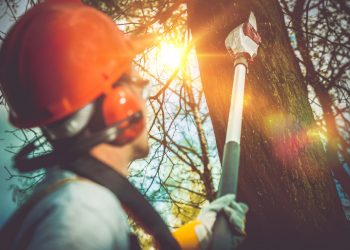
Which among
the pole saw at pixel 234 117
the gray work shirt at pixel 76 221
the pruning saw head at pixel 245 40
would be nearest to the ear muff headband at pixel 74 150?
the gray work shirt at pixel 76 221

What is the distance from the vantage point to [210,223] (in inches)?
59.6

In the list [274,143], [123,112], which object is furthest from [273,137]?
[123,112]

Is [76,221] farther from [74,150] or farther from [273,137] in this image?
[273,137]

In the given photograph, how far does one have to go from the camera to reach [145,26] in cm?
348

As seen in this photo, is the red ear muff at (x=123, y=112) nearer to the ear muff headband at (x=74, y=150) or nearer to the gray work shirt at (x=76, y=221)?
the ear muff headband at (x=74, y=150)

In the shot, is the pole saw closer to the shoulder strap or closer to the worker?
the worker

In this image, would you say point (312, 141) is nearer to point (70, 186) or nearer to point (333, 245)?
point (333, 245)

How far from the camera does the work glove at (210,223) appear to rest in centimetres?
142

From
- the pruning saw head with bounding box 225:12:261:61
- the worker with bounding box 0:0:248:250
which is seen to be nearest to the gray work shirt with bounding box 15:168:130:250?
the worker with bounding box 0:0:248:250

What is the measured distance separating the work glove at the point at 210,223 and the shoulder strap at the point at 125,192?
27 centimetres

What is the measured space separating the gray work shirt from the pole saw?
524 mm

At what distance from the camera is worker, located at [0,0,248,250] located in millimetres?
1104

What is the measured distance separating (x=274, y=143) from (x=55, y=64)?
57.3 inches

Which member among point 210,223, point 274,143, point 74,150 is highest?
point 74,150
